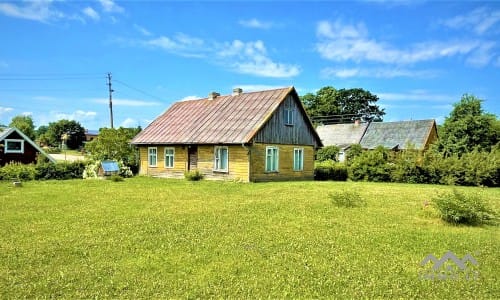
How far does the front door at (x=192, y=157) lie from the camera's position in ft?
85.2

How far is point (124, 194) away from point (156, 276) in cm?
1092

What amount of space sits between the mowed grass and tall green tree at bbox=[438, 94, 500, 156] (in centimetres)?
2267

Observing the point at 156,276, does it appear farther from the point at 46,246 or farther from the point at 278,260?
the point at 46,246

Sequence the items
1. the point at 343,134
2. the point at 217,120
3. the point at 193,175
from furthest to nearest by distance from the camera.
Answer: the point at 343,134, the point at 217,120, the point at 193,175

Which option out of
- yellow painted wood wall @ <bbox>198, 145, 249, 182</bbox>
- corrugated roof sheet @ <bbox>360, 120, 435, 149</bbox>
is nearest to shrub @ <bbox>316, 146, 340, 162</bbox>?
corrugated roof sheet @ <bbox>360, 120, 435, 149</bbox>

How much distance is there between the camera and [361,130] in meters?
51.2

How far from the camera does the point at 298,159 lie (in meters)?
27.2

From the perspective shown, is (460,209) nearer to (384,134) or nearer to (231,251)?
(231,251)

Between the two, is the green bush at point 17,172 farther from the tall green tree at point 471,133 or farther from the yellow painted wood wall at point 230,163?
the tall green tree at point 471,133

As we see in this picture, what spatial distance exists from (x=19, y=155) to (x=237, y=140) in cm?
2284

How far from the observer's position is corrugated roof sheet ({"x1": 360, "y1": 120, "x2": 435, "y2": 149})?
4456 centimetres

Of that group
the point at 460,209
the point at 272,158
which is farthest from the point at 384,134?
the point at 460,209

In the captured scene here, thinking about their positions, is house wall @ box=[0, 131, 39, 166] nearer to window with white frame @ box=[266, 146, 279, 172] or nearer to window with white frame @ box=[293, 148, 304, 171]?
window with white frame @ box=[266, 146, 279, 172]

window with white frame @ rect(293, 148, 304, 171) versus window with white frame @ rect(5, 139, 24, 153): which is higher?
window with white frame @ rect(5, 139, 24, 153)
